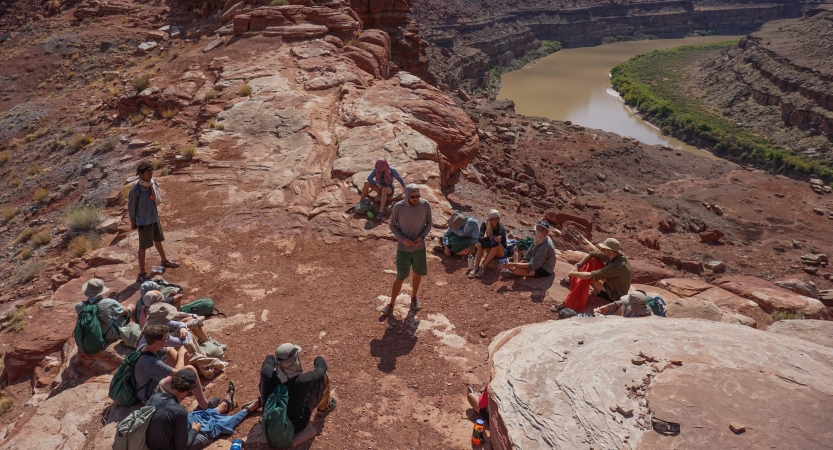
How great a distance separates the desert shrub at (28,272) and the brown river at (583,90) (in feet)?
141

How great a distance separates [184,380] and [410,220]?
3211 millimetres

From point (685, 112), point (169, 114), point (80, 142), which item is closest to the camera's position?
point (169, 114)

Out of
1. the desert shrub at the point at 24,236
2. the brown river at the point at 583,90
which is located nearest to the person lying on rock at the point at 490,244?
the desert shrub at the point at 24,236

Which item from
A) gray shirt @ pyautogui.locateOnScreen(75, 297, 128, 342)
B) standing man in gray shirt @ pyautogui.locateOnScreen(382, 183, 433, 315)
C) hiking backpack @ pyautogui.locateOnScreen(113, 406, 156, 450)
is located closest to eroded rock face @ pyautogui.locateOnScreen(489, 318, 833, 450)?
standing man in gray shirt @ pyautogui.locateOnScreen(382, 183, 433, 315)

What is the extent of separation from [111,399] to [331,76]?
1229 centimetres

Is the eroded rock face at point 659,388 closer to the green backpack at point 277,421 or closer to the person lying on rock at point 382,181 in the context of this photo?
the green backpack at point 277,421

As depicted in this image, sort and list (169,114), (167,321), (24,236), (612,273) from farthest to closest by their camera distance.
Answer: (169,114) → (24,236) → (612,273) → (167,321)

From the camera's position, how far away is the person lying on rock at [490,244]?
8688 millimetres

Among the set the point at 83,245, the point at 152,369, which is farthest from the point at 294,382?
the point at 83,245

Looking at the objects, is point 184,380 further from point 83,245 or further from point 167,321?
point 83,245

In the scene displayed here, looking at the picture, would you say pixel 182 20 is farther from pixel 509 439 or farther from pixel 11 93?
pixel 509 439

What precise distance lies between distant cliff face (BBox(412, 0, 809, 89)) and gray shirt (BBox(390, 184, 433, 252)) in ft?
190

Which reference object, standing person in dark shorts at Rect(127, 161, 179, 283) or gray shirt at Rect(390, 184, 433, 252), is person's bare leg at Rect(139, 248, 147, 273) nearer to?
standing person in dark shorts at Rect(127, 161, 179, 283)

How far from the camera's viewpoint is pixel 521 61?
72688mm
